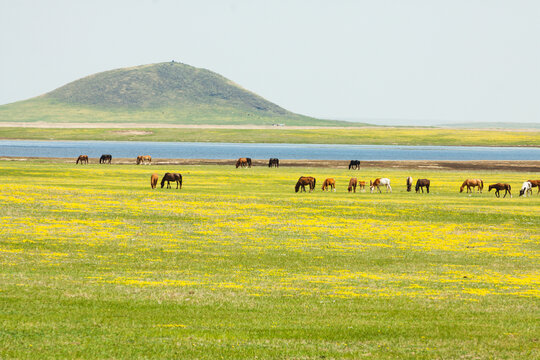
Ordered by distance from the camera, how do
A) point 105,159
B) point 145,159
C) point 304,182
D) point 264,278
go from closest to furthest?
point 264,278 → point 304,182 → point 145,159 → point 105,159

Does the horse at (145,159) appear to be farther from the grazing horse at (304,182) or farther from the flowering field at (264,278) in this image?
the flowering field at (264,278)

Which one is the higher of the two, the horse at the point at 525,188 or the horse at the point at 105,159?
the horse at the point at 105,159

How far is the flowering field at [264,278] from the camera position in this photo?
612 inches

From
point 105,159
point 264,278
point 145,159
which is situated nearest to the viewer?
point 264,278

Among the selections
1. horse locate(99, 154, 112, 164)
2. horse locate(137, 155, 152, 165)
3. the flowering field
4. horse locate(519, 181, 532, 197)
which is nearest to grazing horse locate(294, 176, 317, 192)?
the flowering field

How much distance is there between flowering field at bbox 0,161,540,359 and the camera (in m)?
15.5

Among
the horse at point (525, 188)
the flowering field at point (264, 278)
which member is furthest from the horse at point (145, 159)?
the horse at point (525, 188)

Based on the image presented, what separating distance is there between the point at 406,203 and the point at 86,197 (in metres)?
24.1

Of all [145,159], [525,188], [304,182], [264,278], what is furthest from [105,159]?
[264,278]

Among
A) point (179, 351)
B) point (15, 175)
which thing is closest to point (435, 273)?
point (179, 351)

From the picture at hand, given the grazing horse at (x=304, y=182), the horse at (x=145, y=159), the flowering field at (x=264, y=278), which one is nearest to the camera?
the flowering field at (x=264, y=278)

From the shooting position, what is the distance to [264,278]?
2417cm

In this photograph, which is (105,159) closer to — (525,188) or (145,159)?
(145,159)

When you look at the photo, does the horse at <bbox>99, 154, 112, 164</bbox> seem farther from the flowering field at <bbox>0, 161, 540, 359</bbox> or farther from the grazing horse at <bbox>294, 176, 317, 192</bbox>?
the flowering field at <bbox>0, 161, 540, 359</bbox>
